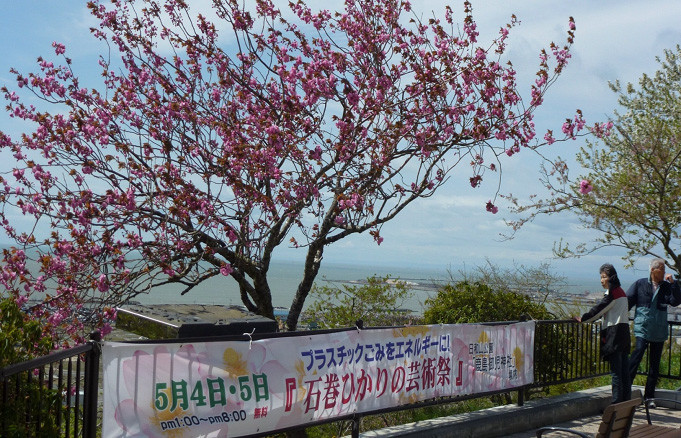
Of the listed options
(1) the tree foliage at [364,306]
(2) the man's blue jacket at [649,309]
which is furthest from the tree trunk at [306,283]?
(2) the man's blue jacket at [649,309]

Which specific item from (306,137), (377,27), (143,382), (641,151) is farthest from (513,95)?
(641,151)

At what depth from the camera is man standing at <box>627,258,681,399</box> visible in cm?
1010

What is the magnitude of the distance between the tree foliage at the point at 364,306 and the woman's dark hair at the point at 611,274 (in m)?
5.34

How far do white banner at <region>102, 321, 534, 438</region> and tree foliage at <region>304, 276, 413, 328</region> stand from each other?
512 cm

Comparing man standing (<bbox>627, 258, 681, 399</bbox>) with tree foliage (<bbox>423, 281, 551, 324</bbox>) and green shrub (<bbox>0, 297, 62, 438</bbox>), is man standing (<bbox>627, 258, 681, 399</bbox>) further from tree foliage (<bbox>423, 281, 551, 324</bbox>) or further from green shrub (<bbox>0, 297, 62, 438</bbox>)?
green shrub (<bbox>0, 297, 62, 438</bbox>)

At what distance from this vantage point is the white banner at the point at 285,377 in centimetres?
553

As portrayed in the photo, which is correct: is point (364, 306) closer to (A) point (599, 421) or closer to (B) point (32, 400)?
(A) point (599, 421)

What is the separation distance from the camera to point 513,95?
462 inches

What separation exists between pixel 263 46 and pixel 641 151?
13186 millimetres

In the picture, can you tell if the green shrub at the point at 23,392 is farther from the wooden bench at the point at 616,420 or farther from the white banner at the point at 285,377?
the wooden bench at the point at 616,420

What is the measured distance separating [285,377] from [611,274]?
513cm

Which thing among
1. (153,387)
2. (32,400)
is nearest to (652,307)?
(153,387)

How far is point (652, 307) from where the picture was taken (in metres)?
10.3

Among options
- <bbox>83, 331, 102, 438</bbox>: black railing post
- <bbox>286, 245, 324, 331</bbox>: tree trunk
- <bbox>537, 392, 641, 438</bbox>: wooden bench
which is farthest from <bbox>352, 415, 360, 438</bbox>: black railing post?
<bbox>286, 245, 324, 331</bbox>: tree trunk
